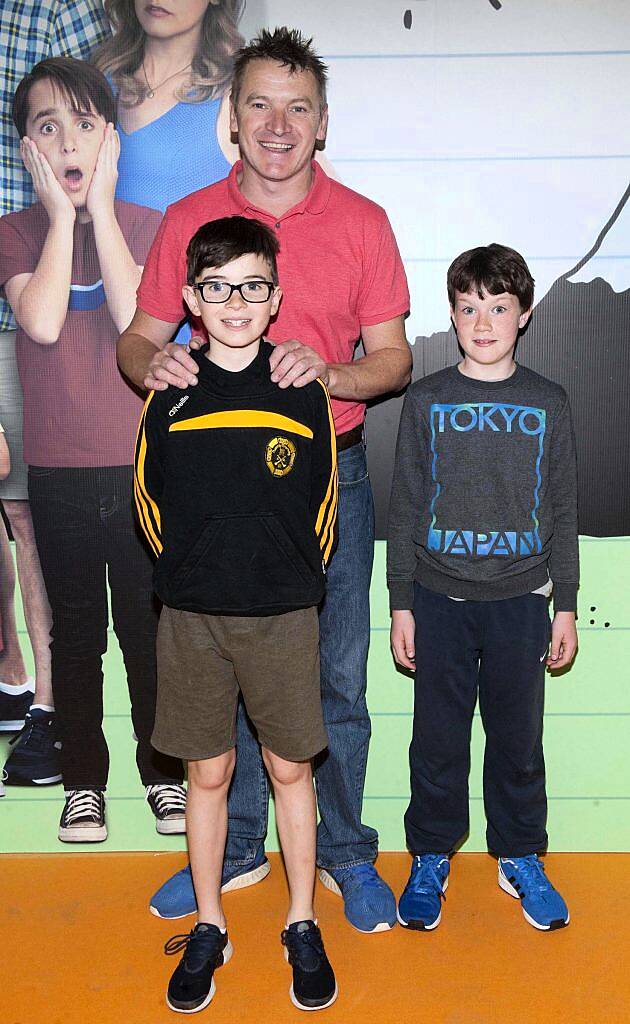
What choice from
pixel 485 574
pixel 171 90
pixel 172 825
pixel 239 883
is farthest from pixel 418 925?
pixel 171 90

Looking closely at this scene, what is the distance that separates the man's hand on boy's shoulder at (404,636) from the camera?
2193 millimetres

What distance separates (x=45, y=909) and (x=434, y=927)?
0.92m

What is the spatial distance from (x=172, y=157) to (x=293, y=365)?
0.82 metres

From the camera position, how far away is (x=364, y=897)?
7.09 feet

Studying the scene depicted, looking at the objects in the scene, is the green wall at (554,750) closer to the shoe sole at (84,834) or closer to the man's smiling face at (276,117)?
the shoe sole at (84,834)

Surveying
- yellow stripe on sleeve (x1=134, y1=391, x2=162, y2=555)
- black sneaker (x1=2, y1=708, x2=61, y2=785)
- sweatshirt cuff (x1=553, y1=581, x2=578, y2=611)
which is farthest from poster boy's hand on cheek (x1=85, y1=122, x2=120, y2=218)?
sweatshirt cuff (x1=553, y1=581, x2=578, y2=611)

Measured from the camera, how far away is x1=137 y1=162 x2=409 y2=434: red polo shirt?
80.6 inches

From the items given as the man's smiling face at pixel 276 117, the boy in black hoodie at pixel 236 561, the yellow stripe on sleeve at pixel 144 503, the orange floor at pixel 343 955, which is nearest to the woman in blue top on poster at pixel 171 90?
the man's smiling face at pixel 276 117

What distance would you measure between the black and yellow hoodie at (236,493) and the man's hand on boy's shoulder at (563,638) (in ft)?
2.24

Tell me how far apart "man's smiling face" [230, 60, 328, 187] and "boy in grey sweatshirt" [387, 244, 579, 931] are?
Result: 43 cm

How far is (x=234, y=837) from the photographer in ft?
7.53

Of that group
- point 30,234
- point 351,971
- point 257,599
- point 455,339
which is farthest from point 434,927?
point 30,234

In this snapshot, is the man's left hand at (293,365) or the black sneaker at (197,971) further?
the black sneaker at (197,971)

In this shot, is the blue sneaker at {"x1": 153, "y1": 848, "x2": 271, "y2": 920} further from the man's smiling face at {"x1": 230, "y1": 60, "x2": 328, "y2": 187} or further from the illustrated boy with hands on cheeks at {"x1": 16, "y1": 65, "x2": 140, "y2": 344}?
the man's smiling face at {"x1": 230, "y1": 60, "x2": 328, "y2": 187}
